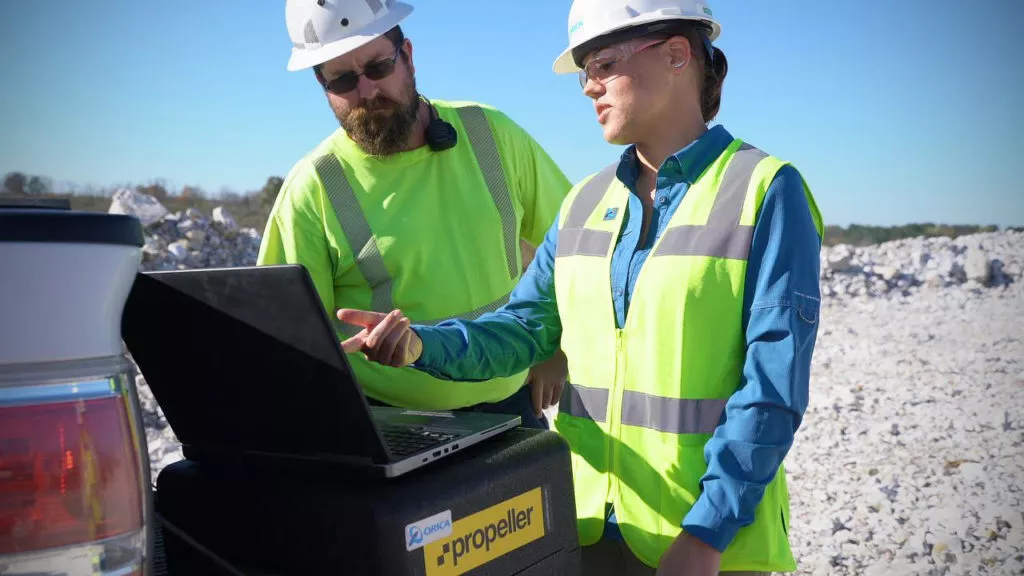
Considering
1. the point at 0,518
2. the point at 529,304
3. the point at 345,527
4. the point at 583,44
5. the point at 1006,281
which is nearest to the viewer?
the point at 0,518

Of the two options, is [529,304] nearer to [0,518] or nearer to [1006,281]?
[0,518]

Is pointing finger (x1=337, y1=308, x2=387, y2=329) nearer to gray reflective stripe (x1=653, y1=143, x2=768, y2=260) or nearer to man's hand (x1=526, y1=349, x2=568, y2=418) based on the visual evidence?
gray reflective stripe (x1=653, y1=143, x2=768, y2=260)

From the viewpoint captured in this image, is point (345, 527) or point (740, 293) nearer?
point (345, 527)

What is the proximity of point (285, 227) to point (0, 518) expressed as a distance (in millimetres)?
2383

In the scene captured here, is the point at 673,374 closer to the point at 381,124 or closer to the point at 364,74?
the point at 381,124

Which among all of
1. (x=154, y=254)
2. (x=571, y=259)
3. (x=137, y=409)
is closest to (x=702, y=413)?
(x=571, y=259)

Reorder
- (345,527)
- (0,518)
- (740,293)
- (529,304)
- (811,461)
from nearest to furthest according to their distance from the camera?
1. (0,518)
2. (345,527)
3. (740,293)
4. (529,304)
5. (811,461)

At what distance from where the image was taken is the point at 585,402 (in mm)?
2227

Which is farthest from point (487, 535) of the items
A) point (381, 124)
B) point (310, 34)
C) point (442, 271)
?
point (310, 34)

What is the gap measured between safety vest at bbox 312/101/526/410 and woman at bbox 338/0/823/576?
104 cm

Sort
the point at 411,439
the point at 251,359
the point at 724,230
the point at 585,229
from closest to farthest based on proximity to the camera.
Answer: the point at 251,359, the point at 411,439, the point at 724,230, the point at 585,229

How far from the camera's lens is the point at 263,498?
154 centimetres

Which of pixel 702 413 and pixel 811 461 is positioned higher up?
pixel 702 413

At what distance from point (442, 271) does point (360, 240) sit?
312mm
